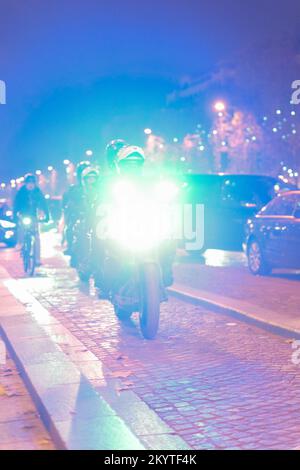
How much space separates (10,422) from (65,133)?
80344mm

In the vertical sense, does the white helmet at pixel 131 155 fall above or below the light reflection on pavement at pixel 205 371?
above

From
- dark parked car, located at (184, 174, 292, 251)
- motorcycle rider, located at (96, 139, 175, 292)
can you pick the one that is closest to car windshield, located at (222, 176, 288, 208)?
dark parked car, located at (184, 174, 292, 251)

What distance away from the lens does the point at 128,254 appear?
8844mm

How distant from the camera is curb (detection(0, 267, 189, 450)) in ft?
16.3

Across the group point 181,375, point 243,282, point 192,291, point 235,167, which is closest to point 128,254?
point 181,375

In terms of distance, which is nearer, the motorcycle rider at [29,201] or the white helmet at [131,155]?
the white helmet at [131,155]

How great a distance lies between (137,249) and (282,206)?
21.1ft

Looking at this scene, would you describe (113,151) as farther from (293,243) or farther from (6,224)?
(6,224)

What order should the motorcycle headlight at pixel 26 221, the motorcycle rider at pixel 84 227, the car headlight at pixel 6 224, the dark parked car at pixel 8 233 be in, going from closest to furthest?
the motorcycle rider at pixel 84 227 → the motorcycle headlight at pixel 26 221 → the dark parked car at pixel 8 233 → the car headlight at pixel 6 224

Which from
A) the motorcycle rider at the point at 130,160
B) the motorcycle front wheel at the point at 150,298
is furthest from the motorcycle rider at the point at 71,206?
the motorcycle front wheel at the point at 150,298

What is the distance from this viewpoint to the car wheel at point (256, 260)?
14727 millimetres

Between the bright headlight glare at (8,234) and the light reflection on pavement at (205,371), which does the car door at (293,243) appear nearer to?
the light reflection on pavement at (205,371)
